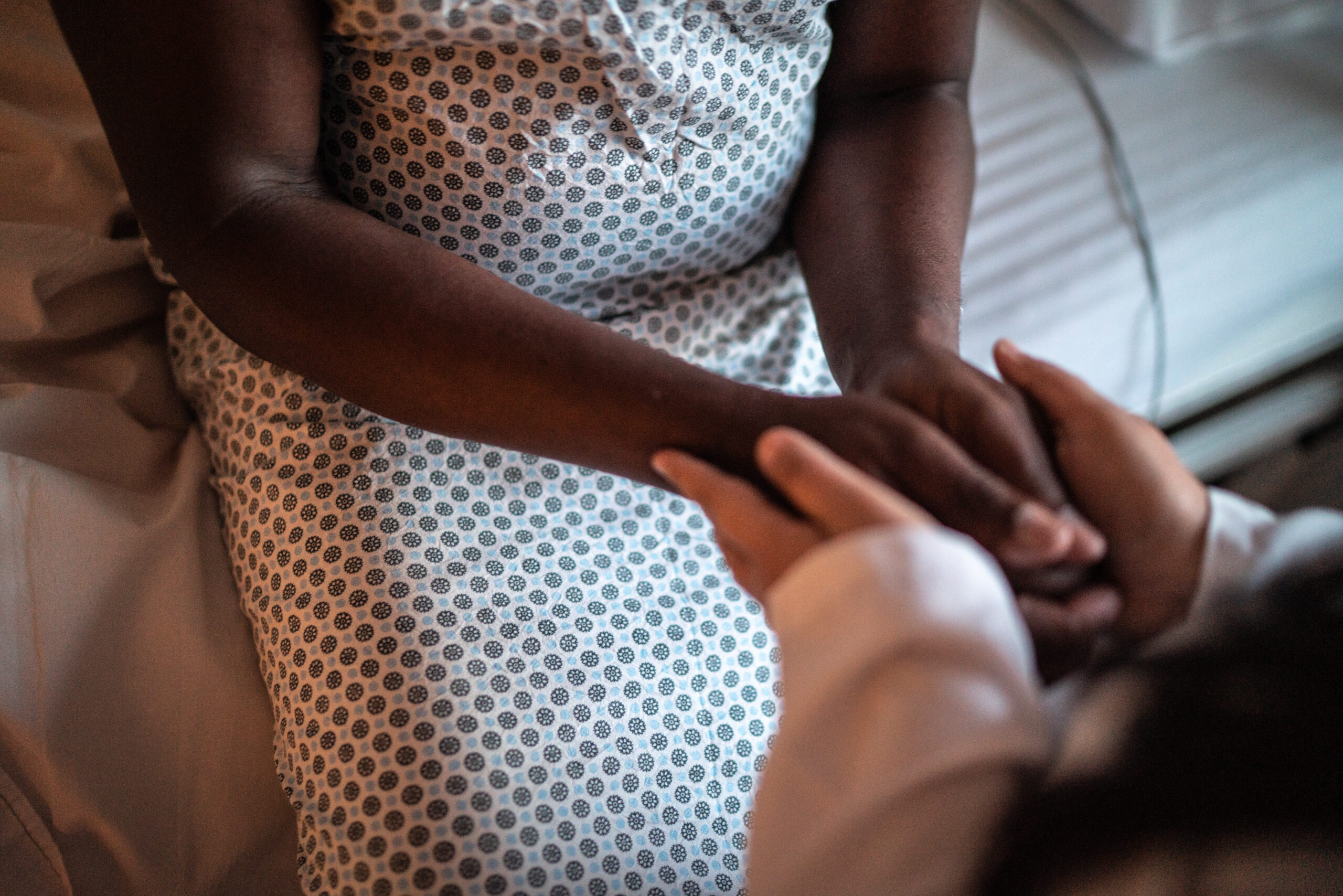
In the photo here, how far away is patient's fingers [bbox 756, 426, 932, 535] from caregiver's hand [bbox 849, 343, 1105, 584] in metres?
0.08

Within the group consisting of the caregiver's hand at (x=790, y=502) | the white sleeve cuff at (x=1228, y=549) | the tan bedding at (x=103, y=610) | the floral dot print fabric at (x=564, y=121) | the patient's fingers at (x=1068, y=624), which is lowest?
the tan bedding at (x=103, y=610)

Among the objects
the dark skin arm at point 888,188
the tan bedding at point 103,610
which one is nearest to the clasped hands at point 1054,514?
the dark skin arm at point 888,188

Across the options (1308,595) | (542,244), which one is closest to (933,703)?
(1308,595)

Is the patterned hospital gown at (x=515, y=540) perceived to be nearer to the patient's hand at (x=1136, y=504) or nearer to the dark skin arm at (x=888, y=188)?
the dark skin arm at (x=888, y=188)

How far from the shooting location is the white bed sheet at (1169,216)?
1.10m

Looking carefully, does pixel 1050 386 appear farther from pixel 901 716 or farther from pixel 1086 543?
pixel 901 716

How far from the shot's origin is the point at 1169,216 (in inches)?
45.0

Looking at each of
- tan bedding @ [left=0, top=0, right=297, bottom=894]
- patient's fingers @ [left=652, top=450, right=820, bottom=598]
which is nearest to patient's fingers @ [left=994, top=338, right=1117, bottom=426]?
patient's fingers @ [left=652, top=450, right=820, bottom=598]

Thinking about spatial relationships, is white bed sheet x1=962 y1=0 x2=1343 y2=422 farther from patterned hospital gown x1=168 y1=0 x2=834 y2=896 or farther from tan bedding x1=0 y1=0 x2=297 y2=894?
→ tan bedding x1=0 y1=0 x2=297 y2=894

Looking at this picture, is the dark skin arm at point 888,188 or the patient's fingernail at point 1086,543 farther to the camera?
the dark skin arm at point 888,188

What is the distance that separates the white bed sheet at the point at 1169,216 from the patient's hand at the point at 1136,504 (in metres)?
0.49

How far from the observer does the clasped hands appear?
1.63 ft

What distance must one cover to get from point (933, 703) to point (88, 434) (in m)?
0.74

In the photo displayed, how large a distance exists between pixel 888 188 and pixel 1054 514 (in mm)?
373
